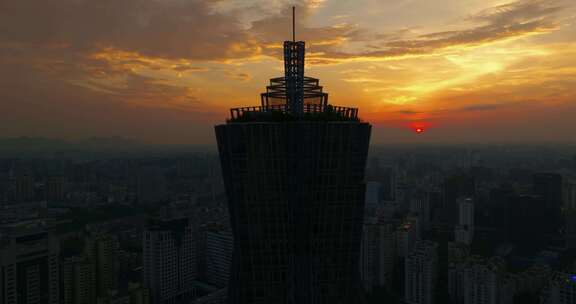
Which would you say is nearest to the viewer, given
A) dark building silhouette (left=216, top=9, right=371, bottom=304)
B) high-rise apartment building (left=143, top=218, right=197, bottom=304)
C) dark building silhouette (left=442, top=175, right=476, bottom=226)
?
dark building silhouette (left=216, top=9, right=371, bottom=304)

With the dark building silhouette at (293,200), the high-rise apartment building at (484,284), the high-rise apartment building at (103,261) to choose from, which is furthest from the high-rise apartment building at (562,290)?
the high-rise apartment building at (103,261)

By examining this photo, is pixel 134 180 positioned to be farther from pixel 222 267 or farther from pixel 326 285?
pixel 326 285

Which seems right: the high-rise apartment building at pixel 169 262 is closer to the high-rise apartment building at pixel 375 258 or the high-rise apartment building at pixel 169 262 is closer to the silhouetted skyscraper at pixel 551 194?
the high-rise apartment building at pixel 375 258

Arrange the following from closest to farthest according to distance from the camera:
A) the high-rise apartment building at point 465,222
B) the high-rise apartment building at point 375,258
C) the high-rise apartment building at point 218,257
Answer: the high-rise apartment building at point 375,258
the high-rise apartment building at point 218,257
the high-rise apartment building at point 465,222

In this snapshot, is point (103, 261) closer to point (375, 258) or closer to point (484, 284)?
point (375, 258)

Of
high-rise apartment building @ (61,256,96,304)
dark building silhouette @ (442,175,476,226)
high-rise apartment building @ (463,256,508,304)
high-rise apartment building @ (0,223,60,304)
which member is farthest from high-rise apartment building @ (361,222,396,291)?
dark building silhouette @ (442,175,476,226)

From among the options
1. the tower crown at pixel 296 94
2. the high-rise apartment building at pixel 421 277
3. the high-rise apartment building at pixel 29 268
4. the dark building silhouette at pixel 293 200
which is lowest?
the high-rise apartment building at pixel 421 277

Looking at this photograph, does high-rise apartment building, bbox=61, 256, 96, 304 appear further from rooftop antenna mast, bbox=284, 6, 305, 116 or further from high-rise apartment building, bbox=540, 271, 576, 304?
high-rise apartment building, bbox=540, 271, 576, 304

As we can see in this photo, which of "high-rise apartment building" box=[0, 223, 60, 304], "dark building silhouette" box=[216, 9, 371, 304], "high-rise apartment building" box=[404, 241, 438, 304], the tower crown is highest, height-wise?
the tower crown
